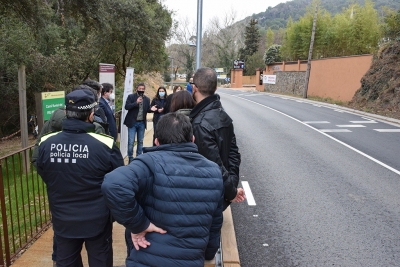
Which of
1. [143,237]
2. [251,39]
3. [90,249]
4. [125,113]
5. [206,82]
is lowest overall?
[90,249]

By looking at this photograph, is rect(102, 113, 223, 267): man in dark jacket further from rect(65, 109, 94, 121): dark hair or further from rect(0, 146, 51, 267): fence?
rect(0, 146, 51, 267): fence

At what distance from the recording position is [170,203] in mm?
2201

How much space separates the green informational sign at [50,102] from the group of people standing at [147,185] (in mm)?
4305

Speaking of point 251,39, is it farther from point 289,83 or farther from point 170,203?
point 170,203

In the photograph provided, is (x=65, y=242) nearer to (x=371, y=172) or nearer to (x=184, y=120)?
(x=184, y=120)

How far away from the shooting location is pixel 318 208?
575cm

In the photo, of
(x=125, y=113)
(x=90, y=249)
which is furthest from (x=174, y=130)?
(x=125, y=113)

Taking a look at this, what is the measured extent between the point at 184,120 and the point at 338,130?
1246 cm

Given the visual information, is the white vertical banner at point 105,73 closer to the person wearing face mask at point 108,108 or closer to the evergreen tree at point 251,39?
the person wearing face mask at point 108,108

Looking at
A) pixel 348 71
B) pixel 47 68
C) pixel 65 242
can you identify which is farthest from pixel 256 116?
pixel 65 242

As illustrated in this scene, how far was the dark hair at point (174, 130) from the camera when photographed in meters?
2.30

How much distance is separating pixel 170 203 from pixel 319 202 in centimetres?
441

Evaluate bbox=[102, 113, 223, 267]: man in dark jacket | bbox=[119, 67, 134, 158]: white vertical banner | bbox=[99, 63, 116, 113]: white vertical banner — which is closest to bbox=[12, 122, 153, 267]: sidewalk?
bbox=[102, 113, 223, 267]: man in dark jacket

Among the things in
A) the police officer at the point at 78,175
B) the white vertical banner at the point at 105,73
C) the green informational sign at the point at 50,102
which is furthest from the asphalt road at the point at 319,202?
the green informational sign at the point at 50,102
